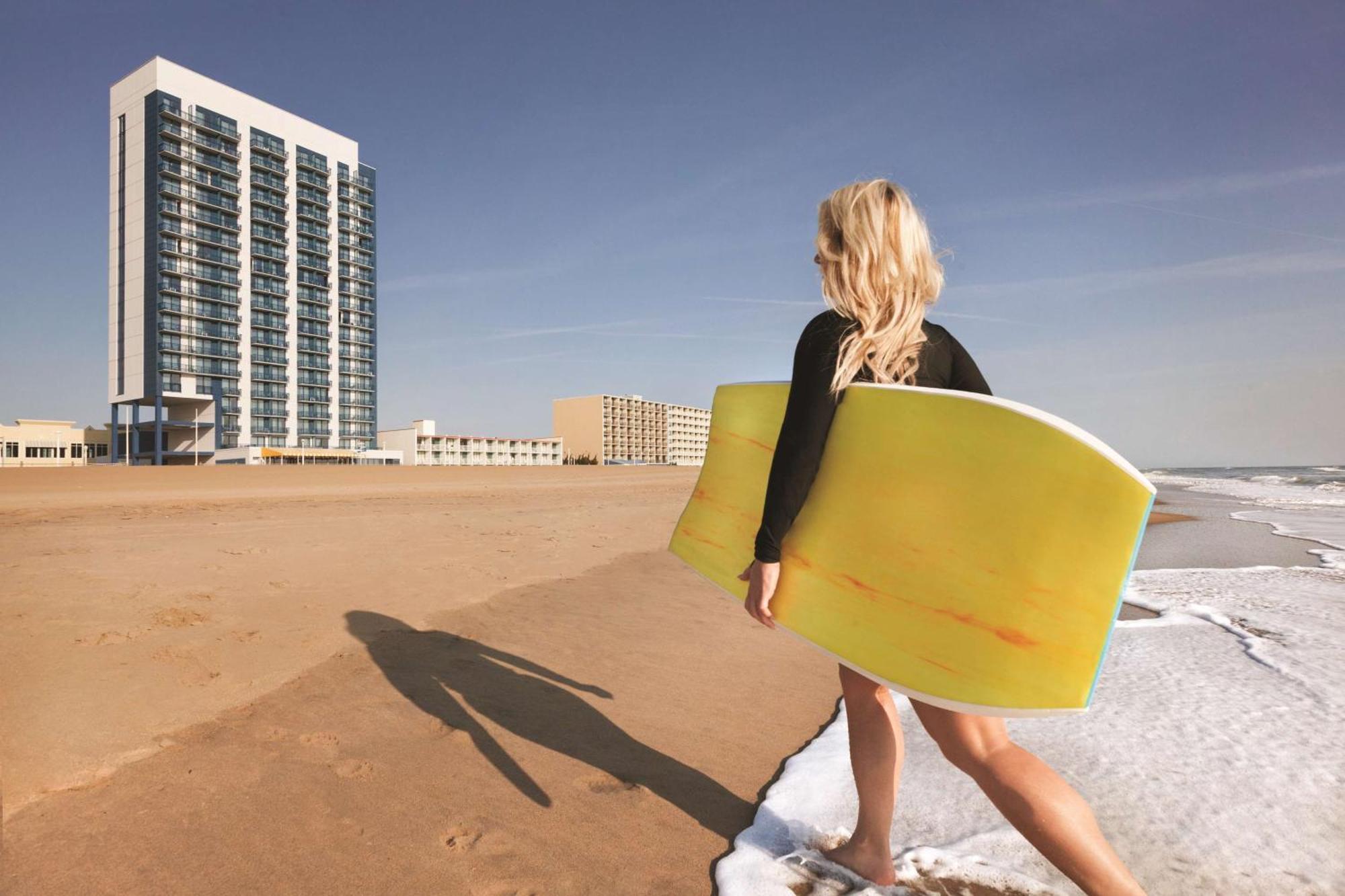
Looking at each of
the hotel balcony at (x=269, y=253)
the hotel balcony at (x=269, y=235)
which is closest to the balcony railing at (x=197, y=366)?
the hotel balcony at (x=269, y=253)

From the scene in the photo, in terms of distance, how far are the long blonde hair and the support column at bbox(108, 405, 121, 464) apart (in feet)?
207

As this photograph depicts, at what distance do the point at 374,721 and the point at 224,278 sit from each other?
6092cm

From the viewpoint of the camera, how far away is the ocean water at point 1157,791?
1893mm

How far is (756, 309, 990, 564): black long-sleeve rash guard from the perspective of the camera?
1.52 meters

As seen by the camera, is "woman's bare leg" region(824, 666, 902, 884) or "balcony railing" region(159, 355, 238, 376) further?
"balcony railing" region(159, 355, 238, 376)

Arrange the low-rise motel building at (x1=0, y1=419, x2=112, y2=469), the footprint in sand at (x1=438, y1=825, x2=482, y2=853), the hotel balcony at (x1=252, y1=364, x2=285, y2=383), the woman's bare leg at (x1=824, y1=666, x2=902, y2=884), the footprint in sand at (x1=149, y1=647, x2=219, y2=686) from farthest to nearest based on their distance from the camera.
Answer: the hotel balcony at (x1=252, y1=364, x2=285, y2=383) → the low-rise motel building at (x1=0, y1=419, x2=112, y2=469) → the footprint in sand at (x1=149, y1=647, x2=219, y2=686) → the footprint in sand at (x1=438, y1=825, x2=482, y2=853) → the woman's bare leg at (x1=824, y1=666, x2=902, y2=884)

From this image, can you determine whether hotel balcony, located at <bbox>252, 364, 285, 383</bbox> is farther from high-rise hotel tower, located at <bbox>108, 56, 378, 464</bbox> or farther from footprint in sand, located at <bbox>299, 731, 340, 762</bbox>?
footprint in sand, located at <bbox>299, 731, 340, 762</bbox>

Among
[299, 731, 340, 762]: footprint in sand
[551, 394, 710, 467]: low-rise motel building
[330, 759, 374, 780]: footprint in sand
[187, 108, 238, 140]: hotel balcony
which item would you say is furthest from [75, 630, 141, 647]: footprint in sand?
[551, 394, 710, 467]: low-rise motel building

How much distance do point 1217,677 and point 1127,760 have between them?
1.32 metres

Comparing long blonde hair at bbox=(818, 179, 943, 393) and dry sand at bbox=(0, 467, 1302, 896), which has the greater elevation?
long blonde hair at bbox=(818, 179, 943, 393)

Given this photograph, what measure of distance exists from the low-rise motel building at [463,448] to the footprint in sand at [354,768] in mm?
57601

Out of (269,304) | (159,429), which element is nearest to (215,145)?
(269,304)

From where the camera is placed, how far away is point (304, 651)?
3.37 metres

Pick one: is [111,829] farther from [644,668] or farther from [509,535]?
[509,535]
